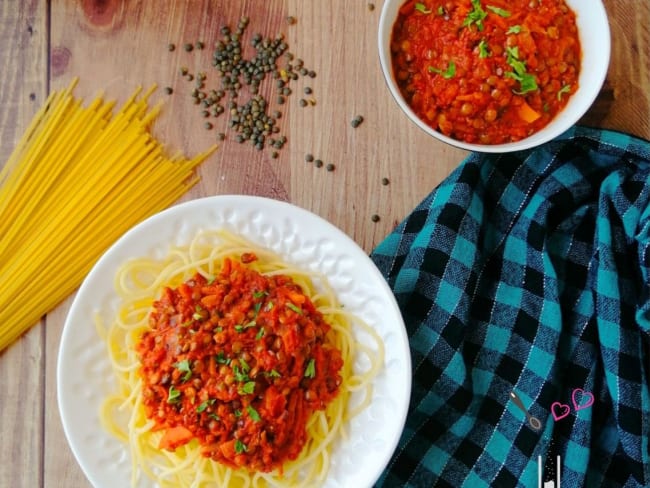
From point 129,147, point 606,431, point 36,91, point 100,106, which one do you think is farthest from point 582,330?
point 36,91

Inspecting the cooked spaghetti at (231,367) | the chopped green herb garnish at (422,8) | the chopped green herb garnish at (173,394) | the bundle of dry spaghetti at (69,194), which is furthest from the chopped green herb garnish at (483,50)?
the chopped green herb garnish at (173,394)

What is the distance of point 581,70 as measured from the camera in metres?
2.58

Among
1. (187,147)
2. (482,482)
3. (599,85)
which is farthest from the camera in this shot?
(187,147)

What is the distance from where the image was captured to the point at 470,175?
9.00 feet

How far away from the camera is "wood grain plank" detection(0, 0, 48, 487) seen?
2846 mm

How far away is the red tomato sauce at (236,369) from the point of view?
7.78 feet

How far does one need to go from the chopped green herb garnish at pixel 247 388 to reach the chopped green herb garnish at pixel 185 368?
6.8 inches

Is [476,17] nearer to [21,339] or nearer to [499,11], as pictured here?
[499,11]

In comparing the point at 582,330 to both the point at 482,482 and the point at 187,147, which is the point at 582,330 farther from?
the point at 187,147

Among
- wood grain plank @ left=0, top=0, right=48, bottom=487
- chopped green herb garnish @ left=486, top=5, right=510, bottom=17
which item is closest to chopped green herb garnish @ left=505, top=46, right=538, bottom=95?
chopped green herb garnish @ left=486, top=5, right=510, bottom=17

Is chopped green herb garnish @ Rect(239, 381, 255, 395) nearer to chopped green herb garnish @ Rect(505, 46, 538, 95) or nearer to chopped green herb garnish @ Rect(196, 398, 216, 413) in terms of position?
chopped green herb garnish @ Rect(196, 398, 216, 413)

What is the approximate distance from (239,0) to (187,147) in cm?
61

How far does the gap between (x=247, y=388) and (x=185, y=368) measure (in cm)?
21

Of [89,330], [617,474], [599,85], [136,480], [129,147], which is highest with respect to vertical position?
[599,85]
